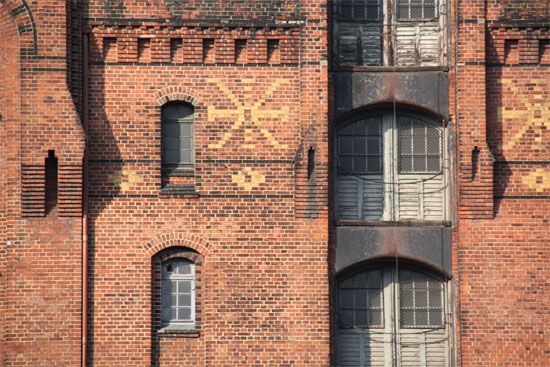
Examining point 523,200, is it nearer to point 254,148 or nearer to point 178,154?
point 254,148

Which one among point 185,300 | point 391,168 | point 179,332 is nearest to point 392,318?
point 391,168

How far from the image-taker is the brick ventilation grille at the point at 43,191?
63.8ft

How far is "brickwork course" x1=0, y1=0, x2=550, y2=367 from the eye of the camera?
19453mm

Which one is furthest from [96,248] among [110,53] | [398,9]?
[398,9]

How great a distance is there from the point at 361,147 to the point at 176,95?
3.56m

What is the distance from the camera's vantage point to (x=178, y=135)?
20.3 m

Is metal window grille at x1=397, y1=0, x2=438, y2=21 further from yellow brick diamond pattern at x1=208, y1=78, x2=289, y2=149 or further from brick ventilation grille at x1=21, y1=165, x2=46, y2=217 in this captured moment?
brick ventilation grille at x1=21, y1=165, x2=46, y2=217

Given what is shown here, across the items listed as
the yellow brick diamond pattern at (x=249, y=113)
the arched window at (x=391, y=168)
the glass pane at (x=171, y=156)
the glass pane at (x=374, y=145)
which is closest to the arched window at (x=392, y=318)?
the arched window at (x=391, y=168)

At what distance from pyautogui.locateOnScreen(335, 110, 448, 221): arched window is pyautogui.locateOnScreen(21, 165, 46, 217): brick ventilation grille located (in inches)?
209

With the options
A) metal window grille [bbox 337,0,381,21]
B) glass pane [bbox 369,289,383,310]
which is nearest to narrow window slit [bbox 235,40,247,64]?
metal window grille [bbox 337,0,381,21]

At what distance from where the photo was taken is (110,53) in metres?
20.1

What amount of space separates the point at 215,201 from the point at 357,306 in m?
3.27

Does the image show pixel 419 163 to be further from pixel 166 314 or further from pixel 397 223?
pixel 166 314

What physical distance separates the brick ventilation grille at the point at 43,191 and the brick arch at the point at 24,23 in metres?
2.13
